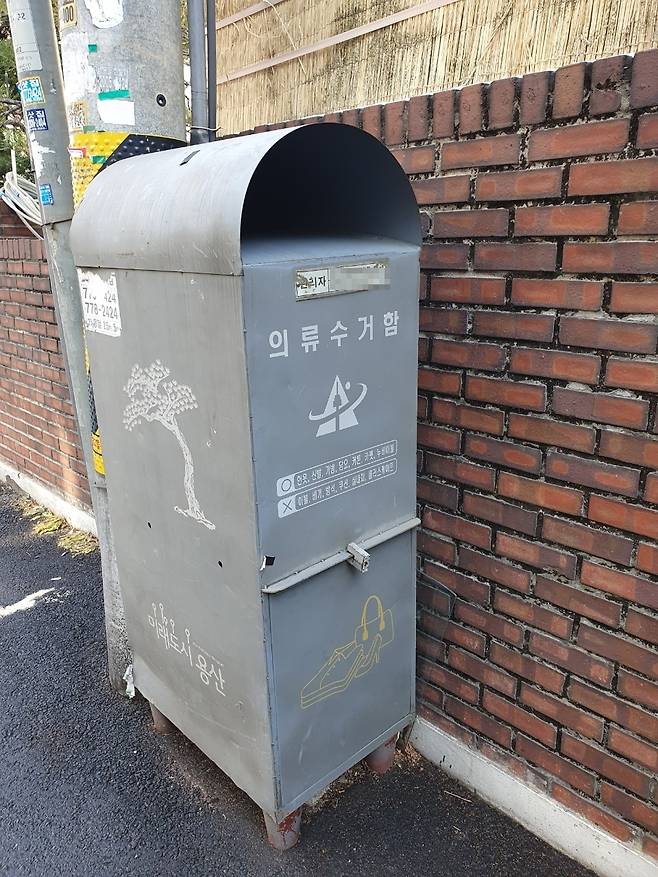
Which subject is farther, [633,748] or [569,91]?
[633,748]

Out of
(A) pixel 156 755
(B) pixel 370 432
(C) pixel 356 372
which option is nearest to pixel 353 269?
(C) pixel 356 372

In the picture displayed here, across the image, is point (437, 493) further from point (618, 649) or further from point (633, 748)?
point (633, 748)

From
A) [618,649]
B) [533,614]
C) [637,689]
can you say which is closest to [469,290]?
[533,614]

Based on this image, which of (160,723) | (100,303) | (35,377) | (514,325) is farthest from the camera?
(35,377)

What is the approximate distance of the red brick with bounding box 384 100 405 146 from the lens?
7.17ft

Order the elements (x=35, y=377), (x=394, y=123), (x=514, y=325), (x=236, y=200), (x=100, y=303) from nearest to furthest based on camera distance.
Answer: (x=236, y=200) → (x=514, y=325) → (x=100, y=303) → (x=394, y=123) → (x=35, y=377)

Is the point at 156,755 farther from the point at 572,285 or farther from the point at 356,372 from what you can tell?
the point at 572,285

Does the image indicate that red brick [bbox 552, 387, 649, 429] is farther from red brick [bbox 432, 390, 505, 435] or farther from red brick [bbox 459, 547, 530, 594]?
red brick [bbox 459, 547, 530, 594]

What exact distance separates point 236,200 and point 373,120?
3.27 ft

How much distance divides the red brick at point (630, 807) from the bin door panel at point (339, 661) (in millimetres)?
711

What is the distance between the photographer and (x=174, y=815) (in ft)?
7.70

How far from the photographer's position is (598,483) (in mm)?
1884

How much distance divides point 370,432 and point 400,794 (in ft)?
4.57

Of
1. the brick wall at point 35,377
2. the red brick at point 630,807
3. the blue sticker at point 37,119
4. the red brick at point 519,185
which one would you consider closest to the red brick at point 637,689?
the red brick at point 630,807
